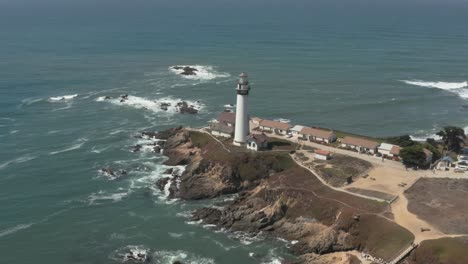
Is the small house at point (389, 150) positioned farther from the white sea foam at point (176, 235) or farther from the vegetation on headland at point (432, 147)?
the white sea foam at point (176, 235)

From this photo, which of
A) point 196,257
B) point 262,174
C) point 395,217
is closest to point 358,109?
point 262,174

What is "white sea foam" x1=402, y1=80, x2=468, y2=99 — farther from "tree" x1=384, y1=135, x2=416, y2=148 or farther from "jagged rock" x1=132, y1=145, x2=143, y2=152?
"jagged rock" x1=132, y1=145, x2=143, y2=152

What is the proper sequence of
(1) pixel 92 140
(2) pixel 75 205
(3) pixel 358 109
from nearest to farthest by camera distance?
(2) pixel 75 205
(1) pixel 92 140
(3) pixel 358 109

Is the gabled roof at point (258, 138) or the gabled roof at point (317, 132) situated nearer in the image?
the gabled roof at point (258, 138)

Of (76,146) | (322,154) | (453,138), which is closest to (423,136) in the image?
(453,138)

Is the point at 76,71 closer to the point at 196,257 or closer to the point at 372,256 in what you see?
the point at 196,257

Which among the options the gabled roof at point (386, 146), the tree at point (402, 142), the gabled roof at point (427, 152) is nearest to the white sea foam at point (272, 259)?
the gabled roof at point (386, 146)
